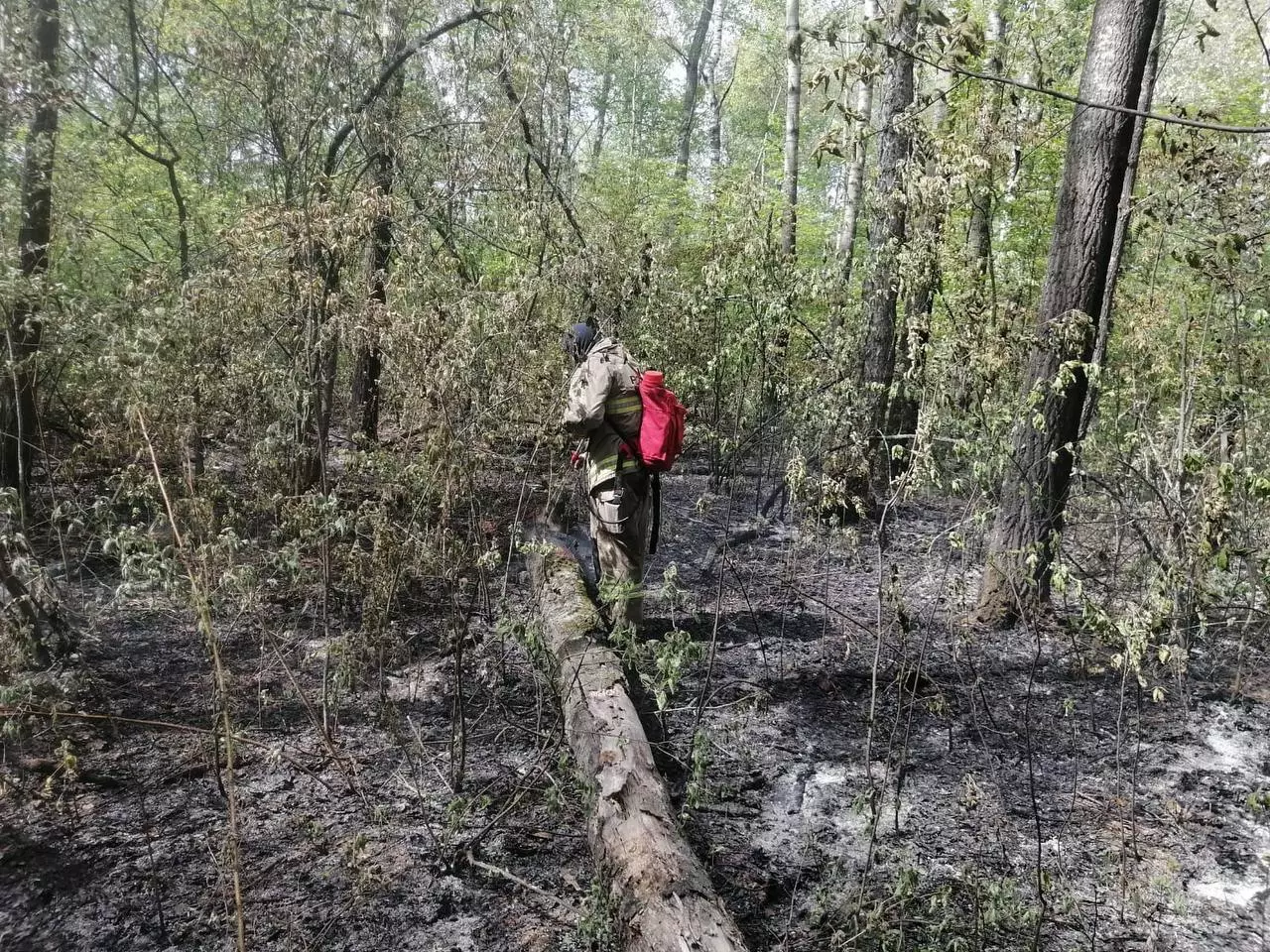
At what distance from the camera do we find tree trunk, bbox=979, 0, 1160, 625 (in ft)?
16.1

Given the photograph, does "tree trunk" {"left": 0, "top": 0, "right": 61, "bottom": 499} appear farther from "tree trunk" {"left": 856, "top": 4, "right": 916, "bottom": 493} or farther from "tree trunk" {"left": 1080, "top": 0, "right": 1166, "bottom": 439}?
"tree trunk" {"left": 1080, "top": 0, "right": 1166, "bottom": 439}

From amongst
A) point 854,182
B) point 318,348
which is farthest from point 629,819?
point 854,182

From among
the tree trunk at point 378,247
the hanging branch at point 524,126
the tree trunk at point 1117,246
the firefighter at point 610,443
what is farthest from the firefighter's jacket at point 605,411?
the tree trunk at point 1117,246

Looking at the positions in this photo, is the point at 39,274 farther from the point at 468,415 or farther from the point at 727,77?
the point at 727,77

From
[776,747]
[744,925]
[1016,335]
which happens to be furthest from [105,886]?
[1016,335]

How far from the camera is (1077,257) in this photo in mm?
5133

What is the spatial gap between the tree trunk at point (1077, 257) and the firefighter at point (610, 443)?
2.29 meters

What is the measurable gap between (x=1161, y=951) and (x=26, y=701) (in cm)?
453

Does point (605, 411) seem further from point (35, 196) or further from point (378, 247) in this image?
point (35, 196)

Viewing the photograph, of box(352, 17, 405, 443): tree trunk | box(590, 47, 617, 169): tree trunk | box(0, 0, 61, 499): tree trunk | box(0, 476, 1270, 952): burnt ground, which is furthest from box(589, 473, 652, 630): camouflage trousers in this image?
box(590, 47, 617, 169): tree trunk

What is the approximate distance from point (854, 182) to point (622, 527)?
9867 millimetres

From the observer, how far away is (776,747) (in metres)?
4.19

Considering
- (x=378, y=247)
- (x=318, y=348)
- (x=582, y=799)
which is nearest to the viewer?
(x=582, y=799)

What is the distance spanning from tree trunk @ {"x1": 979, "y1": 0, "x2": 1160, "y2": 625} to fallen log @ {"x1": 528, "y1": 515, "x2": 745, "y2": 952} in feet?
8.66
